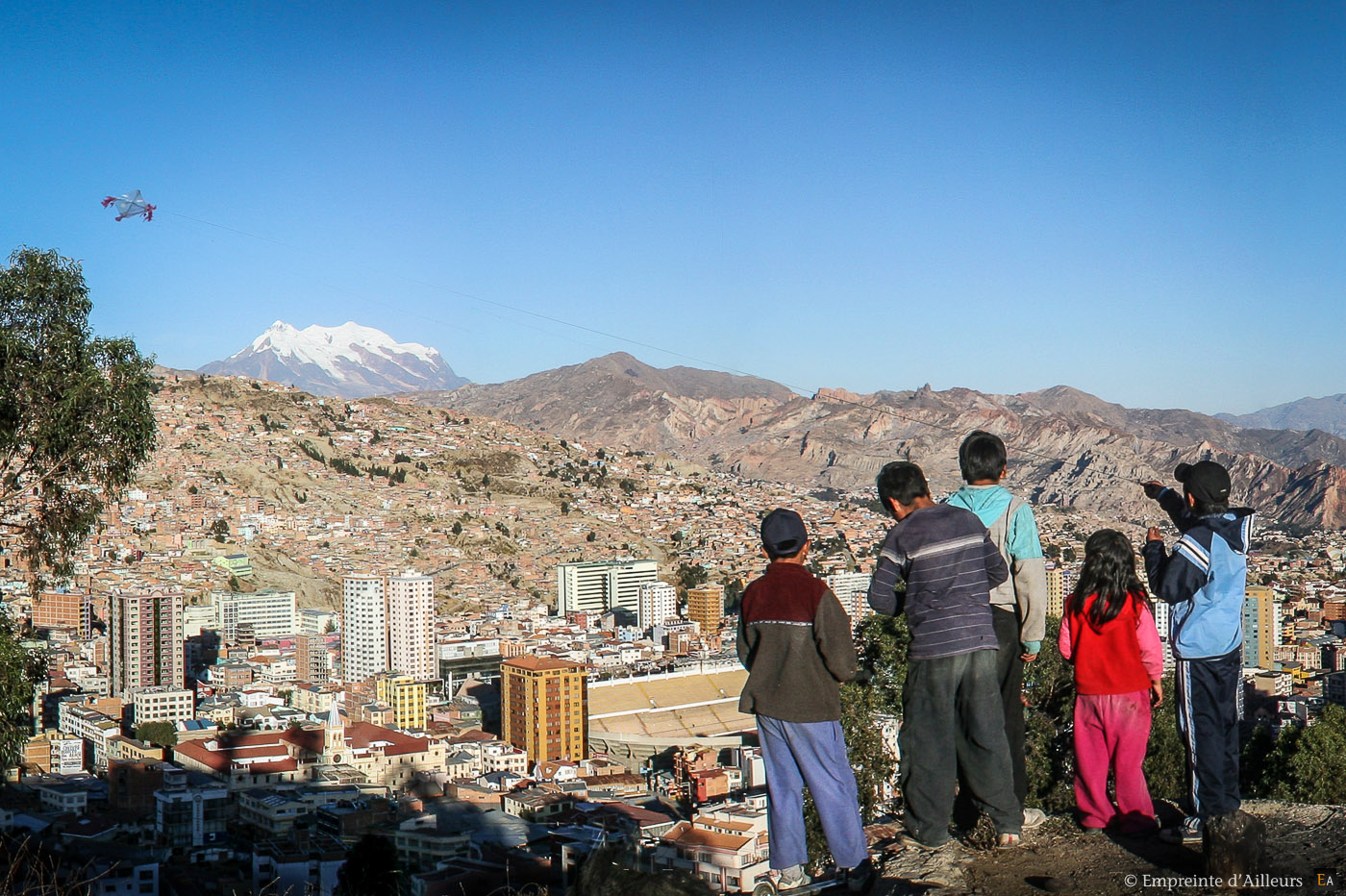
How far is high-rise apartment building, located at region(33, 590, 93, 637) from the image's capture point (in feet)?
92.0

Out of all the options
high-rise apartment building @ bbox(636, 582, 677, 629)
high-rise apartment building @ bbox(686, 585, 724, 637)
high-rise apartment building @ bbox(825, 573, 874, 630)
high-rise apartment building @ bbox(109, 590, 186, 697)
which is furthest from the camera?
high-rise apartment building @ bbox(636, 582, 677, 629)

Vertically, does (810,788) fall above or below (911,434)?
below

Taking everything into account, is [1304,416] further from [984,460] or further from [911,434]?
[984,460]

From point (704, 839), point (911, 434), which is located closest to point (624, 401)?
point (911, 434)

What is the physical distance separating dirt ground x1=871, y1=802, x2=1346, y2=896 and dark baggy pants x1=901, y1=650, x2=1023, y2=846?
9 cm

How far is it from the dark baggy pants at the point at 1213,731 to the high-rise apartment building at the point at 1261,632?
78.4 feet

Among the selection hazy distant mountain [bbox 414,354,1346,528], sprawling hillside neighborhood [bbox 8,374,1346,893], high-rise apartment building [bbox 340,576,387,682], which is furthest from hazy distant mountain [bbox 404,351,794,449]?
high-rise apartment building [bbox 340,576,387,682]

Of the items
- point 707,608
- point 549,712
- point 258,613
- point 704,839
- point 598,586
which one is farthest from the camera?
point 598,586

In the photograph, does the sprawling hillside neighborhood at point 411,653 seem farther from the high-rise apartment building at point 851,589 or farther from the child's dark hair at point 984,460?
the child's dark hair at point 984,460

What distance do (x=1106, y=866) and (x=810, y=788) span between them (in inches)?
27.5

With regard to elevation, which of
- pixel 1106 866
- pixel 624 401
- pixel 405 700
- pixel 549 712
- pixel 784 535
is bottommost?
pixel 405 700

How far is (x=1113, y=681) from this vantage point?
2.73 meters

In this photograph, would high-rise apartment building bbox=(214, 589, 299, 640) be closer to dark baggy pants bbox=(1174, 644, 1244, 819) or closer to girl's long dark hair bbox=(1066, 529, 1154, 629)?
girl's long dark hair bbox=(1066, 529, 1154, 629)

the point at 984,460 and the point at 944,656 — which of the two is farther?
the point at 984,460
